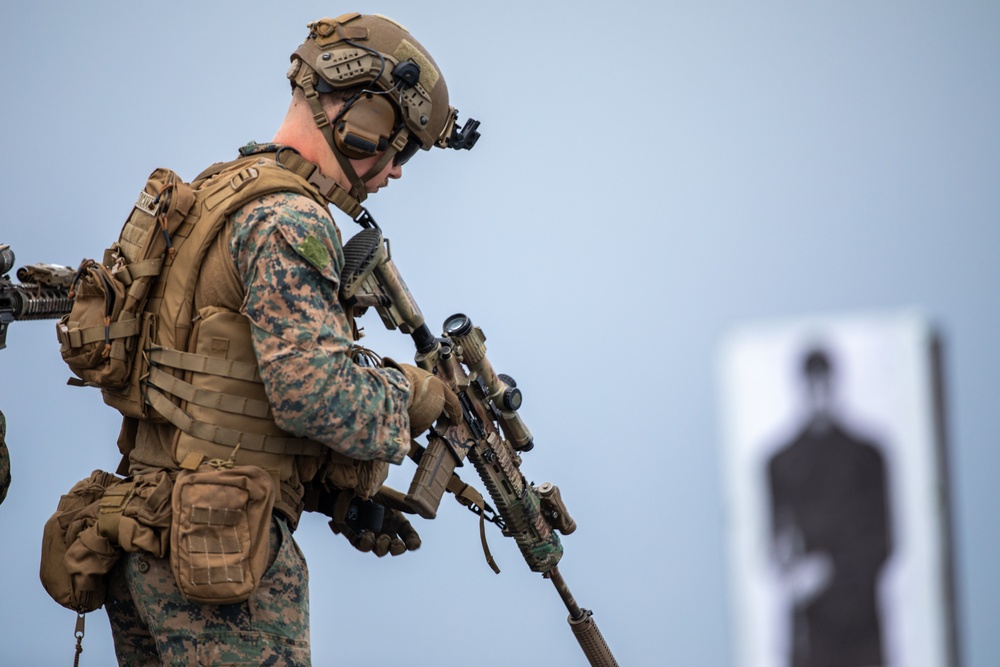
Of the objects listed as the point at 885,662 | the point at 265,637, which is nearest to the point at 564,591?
the point at 265,637

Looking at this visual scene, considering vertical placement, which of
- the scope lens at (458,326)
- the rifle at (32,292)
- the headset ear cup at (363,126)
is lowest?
the scope lens at (458,326)

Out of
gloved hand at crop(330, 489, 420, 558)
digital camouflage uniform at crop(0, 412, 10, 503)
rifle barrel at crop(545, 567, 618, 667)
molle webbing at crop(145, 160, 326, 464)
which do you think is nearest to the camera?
molle webbing at crop(145, 160, 326, 464)

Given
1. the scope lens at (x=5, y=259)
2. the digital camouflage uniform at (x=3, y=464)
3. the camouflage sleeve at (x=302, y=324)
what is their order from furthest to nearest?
1. the scope lens at (x=5, y=259)
2. the digital camouflage uniform at (x=3, y=464)
3. the camouflage sleeve at (x=302, y=324)

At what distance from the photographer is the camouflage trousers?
10.0ft

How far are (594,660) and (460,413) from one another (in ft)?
4.45

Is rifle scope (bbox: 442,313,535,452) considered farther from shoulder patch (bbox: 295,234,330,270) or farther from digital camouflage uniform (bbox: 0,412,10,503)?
digital camouflage uniform (bbox: 0,412,10,503)

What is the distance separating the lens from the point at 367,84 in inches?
135

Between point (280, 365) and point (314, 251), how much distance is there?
0.94ft

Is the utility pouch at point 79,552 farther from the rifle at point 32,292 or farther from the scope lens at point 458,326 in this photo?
the scope lens at point 458,326

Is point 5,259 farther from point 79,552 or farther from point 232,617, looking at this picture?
point 232,617

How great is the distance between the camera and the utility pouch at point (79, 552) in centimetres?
321

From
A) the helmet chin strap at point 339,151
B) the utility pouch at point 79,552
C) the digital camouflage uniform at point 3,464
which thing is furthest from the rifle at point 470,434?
the digital camouflage uniform at point 3,464

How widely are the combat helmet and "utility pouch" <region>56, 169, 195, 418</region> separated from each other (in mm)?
459

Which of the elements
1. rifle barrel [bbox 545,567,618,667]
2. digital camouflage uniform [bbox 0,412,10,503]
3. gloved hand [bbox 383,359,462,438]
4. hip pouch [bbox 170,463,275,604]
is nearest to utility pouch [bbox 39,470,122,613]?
hip pouch [bbox 170,463,275,604]
